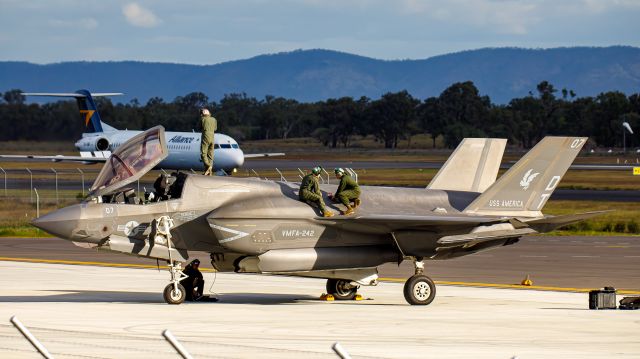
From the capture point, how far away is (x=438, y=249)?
20.8 m

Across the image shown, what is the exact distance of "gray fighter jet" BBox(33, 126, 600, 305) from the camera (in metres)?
19.7

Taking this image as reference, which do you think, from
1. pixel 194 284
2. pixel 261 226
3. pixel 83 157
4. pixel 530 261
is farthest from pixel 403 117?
pixel 261 226

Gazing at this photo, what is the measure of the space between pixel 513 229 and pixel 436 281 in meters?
5.43

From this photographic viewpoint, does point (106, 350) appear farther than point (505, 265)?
No

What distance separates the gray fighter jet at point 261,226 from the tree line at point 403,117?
10085cm

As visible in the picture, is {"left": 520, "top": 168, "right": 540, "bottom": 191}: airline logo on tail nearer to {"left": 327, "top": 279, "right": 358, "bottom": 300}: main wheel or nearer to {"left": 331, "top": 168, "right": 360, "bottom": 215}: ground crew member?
{"left": 331, "top": 168, "right": 360, "bottom": 215}: ground crew member

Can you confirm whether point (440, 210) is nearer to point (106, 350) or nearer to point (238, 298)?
point (238, 298)

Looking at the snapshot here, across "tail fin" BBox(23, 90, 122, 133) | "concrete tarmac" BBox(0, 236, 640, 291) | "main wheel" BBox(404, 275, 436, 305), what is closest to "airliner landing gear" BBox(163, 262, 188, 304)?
"main wheel" BBox(404, 275, 436, 305)

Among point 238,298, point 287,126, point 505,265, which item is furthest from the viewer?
point 287,126

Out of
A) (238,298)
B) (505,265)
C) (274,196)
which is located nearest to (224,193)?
(274,196)

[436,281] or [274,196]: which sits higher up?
[274,196]

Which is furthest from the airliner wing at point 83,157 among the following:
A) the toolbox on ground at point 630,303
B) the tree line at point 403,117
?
the toolbox on ground at point 630,303

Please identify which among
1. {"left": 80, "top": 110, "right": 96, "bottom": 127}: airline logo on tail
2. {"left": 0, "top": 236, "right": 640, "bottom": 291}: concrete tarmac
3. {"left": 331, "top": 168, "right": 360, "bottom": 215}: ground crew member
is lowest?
{"left": 0, "top": 236, "right": 640, "bottom": 291}: concrete tarmac

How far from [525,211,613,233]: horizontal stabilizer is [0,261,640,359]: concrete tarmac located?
1425 mm
